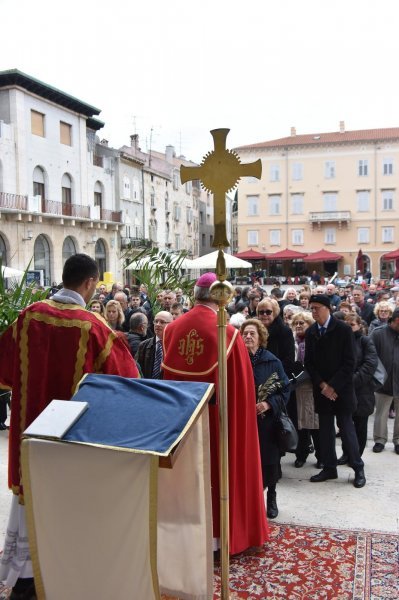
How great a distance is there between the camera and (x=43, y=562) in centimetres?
269

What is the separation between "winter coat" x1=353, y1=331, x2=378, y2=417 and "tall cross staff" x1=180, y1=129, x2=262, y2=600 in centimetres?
320

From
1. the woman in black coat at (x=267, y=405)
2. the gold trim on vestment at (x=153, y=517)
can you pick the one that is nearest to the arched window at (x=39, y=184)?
the woman in black coat at (x=267, y=405)

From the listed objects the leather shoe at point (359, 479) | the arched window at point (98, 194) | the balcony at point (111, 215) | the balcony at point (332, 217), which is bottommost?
the leather shoe at point (359, 479)

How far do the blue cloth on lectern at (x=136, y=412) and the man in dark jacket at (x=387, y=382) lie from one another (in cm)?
420

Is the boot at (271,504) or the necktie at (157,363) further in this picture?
the necktie at (157,363)

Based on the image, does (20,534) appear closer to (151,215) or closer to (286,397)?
(286,397)

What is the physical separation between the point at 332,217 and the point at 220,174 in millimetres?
47804

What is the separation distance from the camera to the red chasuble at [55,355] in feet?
10.6

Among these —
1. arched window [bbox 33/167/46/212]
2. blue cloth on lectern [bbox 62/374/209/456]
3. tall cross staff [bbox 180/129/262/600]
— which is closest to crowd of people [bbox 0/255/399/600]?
blue cloth on lectern [bbox 62/374/209/456]

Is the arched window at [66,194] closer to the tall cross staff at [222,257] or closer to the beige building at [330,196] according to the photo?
the beige building at [330,196]

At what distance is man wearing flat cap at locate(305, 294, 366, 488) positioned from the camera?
521 centimetres

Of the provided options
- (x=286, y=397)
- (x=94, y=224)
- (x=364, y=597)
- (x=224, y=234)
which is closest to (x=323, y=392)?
(x=286, y=397)

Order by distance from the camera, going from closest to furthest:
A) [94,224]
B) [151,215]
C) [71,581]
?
[71,581] → [94,224] → [151,215]

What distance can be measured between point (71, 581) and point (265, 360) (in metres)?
2.40
